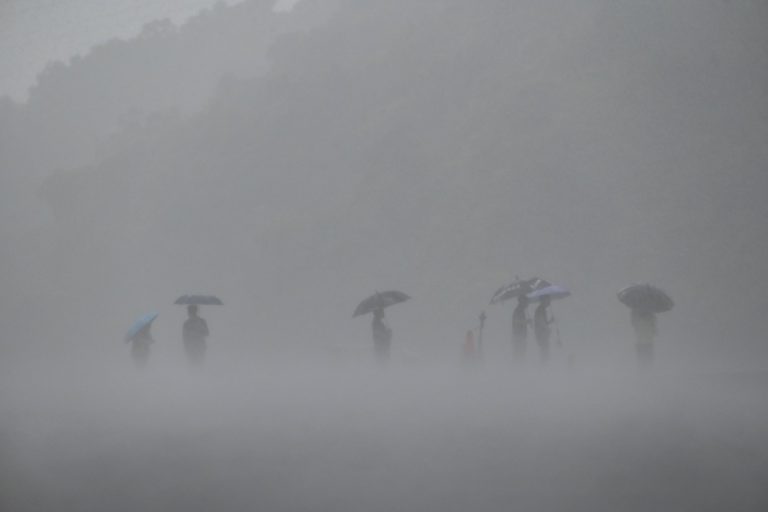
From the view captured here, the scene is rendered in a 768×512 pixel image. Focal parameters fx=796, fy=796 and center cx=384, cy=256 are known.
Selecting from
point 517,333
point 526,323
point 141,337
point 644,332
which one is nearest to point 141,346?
point 141,337

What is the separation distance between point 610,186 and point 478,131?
6.48m

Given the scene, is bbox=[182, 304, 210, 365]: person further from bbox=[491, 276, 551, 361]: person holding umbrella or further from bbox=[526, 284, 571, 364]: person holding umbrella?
bbox=[526, 284, 571, 364]: person holding umbrella

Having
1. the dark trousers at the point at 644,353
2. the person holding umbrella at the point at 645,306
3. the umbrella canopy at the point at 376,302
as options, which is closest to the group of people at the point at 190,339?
the umbrella canopy at the point at 376,302

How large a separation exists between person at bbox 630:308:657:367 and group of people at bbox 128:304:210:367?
6.97 m

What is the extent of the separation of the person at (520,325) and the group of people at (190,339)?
5.12 m

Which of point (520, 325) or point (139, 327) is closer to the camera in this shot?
point (139, 327)

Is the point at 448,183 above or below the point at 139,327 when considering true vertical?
above

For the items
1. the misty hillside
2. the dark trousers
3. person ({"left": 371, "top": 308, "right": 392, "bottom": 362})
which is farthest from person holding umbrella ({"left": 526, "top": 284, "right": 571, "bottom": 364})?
the misty hillside

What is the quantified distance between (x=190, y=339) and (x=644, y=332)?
24.4ft

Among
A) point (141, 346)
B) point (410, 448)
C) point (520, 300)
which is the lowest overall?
point (410, 448)

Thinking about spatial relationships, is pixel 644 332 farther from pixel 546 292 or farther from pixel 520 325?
pixel 520 325

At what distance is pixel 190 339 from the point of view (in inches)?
520

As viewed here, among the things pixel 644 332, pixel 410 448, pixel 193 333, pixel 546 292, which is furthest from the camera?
pixel 193 333

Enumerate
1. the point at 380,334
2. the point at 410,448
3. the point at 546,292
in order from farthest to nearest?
the point at 380,334, the point at 546,292, the point at 410,448
